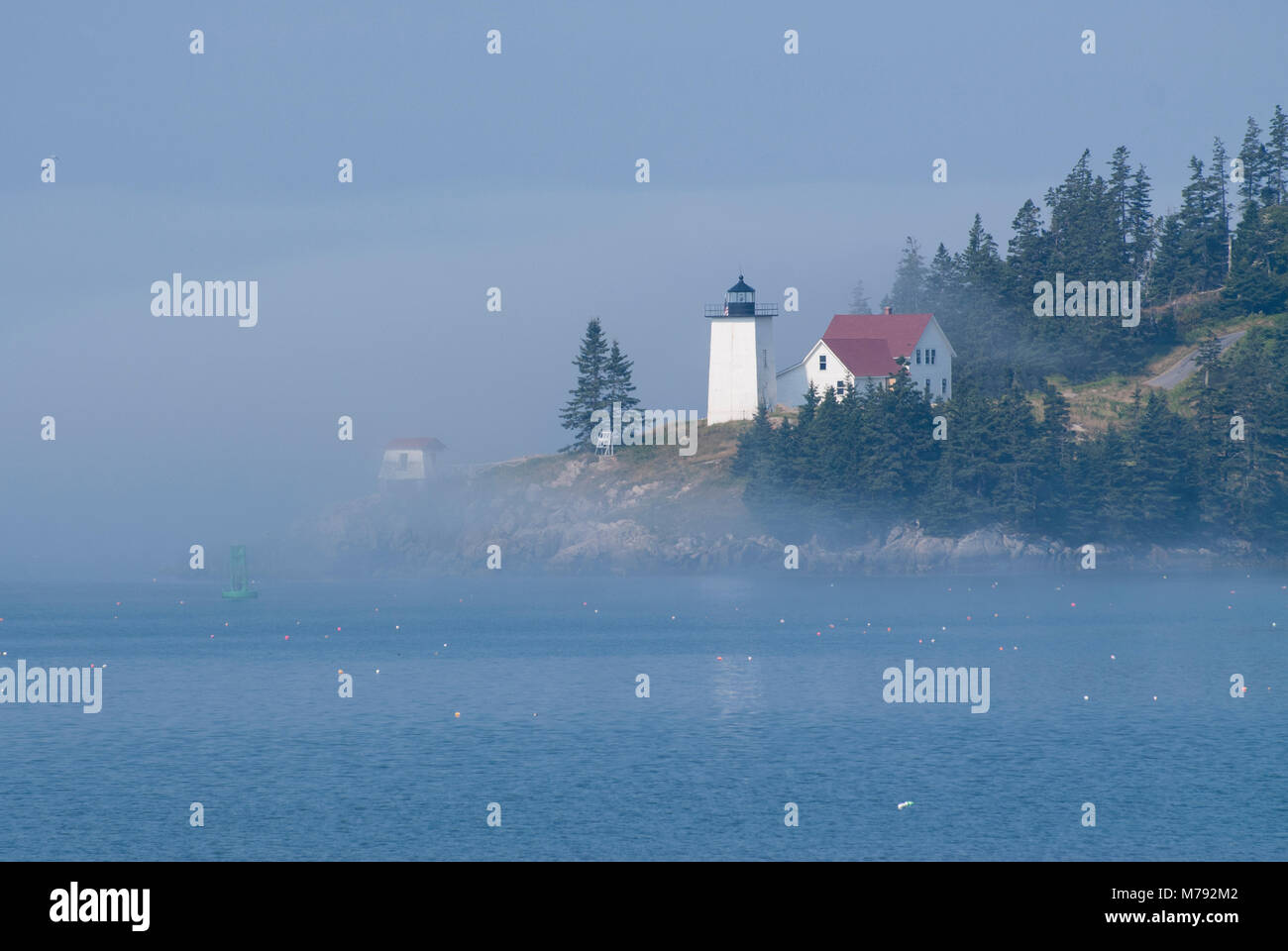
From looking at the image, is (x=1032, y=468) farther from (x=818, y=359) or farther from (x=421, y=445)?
(x=421, y=445)

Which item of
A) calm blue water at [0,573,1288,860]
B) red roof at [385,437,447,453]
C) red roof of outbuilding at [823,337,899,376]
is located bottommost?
calm blue water at [0,573,1288,860]

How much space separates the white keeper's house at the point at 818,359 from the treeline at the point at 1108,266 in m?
8.48

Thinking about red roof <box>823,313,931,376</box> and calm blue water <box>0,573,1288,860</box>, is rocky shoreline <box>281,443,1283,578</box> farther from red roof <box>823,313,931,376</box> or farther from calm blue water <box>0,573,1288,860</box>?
calm blue water <box>0,573,1288,860</box>

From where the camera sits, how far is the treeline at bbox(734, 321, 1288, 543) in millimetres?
134625

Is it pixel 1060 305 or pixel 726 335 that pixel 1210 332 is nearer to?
pixel 1060 305

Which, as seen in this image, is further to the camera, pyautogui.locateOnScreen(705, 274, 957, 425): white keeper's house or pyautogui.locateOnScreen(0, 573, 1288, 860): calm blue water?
pyautogui.locateOnScreen(705, 274, 957, 425): white keeper's house

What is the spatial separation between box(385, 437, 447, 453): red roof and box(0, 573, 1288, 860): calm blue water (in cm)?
6556

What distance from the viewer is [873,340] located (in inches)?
5822

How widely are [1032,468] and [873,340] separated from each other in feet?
74.9

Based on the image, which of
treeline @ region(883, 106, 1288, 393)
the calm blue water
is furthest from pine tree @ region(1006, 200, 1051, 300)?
the calm blue water

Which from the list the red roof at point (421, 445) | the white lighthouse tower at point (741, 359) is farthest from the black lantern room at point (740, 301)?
the red roof at point (421, 445)

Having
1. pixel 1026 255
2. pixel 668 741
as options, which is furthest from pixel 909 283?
pixel 668 741
